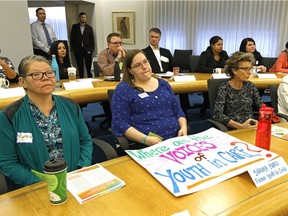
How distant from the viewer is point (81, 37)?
6633 mm

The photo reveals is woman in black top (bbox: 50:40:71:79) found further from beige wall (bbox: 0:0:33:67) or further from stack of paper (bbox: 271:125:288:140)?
stack of paper (bbox: 271:125:288:140)

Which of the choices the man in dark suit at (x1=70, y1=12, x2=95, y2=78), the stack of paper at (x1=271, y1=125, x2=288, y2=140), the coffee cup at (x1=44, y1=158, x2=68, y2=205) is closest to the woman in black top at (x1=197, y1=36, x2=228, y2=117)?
the stack of paper at (x1=271, y1=125, x2=288, y2=140)

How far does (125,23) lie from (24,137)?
Answer: 20.2ft

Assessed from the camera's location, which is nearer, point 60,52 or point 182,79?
point 182,79

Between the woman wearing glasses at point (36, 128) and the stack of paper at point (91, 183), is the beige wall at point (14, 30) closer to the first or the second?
the woman wearing glasses at point (36, 128)

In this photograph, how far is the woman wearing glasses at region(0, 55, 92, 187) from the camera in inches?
55.0

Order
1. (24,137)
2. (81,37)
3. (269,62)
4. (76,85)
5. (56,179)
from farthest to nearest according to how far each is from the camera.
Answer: (81,37) → (269,62) → (76,85) → (24,137) → (56,179)

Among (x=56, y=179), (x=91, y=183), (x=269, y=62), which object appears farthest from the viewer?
(x=269, y=62)

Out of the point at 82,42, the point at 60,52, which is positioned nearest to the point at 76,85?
the point at 60,52

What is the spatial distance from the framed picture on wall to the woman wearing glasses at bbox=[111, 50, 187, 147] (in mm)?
5317

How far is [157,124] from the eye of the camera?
2.00 m

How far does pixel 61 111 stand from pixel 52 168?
2.15 feet

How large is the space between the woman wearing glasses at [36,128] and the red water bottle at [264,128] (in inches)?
36.9

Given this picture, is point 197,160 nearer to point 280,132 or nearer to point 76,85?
point 280,132
